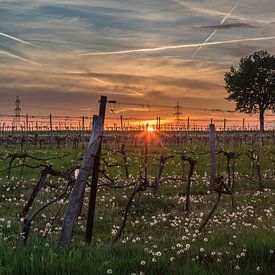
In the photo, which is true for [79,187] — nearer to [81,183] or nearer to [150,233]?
[81,183]

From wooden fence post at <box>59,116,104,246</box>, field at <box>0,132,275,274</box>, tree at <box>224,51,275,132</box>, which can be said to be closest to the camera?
field at <box>0,132,275,274</box>

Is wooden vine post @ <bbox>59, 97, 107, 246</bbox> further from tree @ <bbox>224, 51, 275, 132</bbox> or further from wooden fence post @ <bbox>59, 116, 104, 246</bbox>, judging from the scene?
tree @ <bbox>224, 51, 275, 132</bbox>

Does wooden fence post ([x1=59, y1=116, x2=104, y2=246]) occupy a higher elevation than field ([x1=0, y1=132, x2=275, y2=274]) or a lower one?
higher

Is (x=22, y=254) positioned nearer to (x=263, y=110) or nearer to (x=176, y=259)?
(x=176, y=259)

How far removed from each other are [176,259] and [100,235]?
4.55 meters

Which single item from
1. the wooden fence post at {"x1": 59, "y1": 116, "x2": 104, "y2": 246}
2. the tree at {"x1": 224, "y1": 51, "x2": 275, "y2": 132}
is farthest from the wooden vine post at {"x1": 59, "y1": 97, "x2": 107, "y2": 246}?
the tree at {"x1": 224, "y1": 51, "x2": 275, "y2": 132}

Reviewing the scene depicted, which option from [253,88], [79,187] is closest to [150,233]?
[79,187]

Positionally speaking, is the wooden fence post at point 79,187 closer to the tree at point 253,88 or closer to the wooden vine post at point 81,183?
the wooden vine post at point 81,183

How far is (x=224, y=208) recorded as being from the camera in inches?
640

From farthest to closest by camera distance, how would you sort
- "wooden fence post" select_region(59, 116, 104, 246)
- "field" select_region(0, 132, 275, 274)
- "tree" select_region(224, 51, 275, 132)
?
"tree" select_region(224, 51, 275, 132) → "wooden fence post" select_region(59, 116, 104, 246) → "field" select_region(0, 132, 275, 274)

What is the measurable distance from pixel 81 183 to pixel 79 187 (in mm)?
78

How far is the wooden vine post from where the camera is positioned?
8.84 metres

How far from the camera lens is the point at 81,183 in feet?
29.5

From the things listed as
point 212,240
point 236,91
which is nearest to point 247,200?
point 212,240
